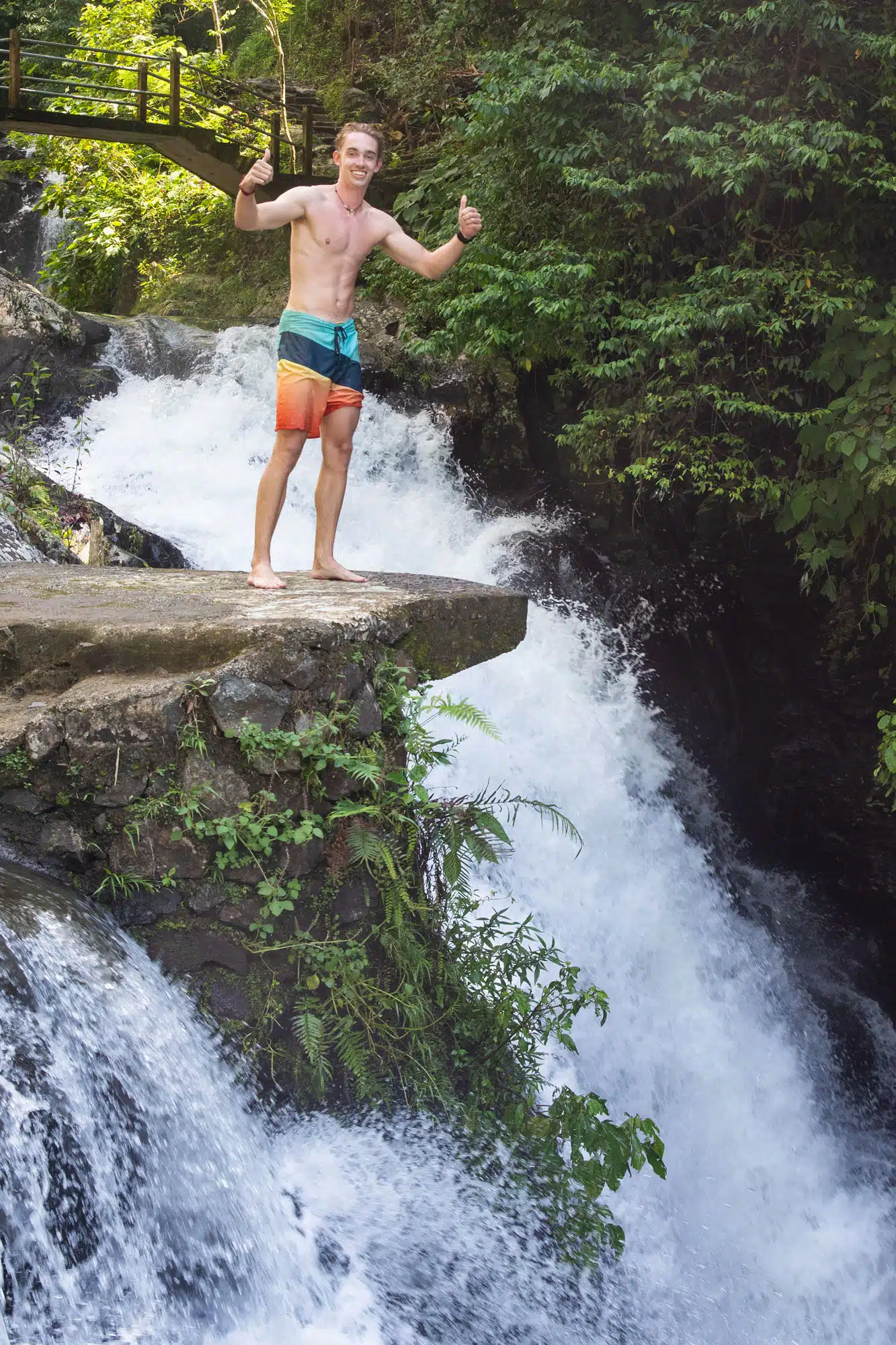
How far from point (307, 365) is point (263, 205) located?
57cm

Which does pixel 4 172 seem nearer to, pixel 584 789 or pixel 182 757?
pixel 584 789

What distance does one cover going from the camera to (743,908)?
6.33 meters

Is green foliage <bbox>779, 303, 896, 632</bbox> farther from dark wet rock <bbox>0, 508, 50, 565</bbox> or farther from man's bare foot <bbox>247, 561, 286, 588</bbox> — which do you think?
dark wet rock <bbox>0, 508, 50, 565</bbox>

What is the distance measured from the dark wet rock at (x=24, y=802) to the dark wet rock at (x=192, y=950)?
0.51 m

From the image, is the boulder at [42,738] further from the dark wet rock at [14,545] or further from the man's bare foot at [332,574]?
the dark wet rock at [14,545]

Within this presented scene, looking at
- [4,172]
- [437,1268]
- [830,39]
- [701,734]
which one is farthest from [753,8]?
[4,172]

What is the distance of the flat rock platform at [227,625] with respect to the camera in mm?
3637

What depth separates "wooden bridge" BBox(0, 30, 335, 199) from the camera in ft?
35.7

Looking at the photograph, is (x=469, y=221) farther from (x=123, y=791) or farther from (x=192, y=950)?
(x=192, y=950)

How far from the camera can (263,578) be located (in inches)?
176

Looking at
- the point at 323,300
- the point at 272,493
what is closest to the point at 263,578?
the point at 272,493

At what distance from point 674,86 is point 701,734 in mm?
3593

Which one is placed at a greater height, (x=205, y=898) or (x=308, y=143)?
(x=308, y=143)

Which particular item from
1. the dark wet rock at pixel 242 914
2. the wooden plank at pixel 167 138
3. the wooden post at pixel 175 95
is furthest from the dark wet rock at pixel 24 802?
the wooden post at pixel 175 95
